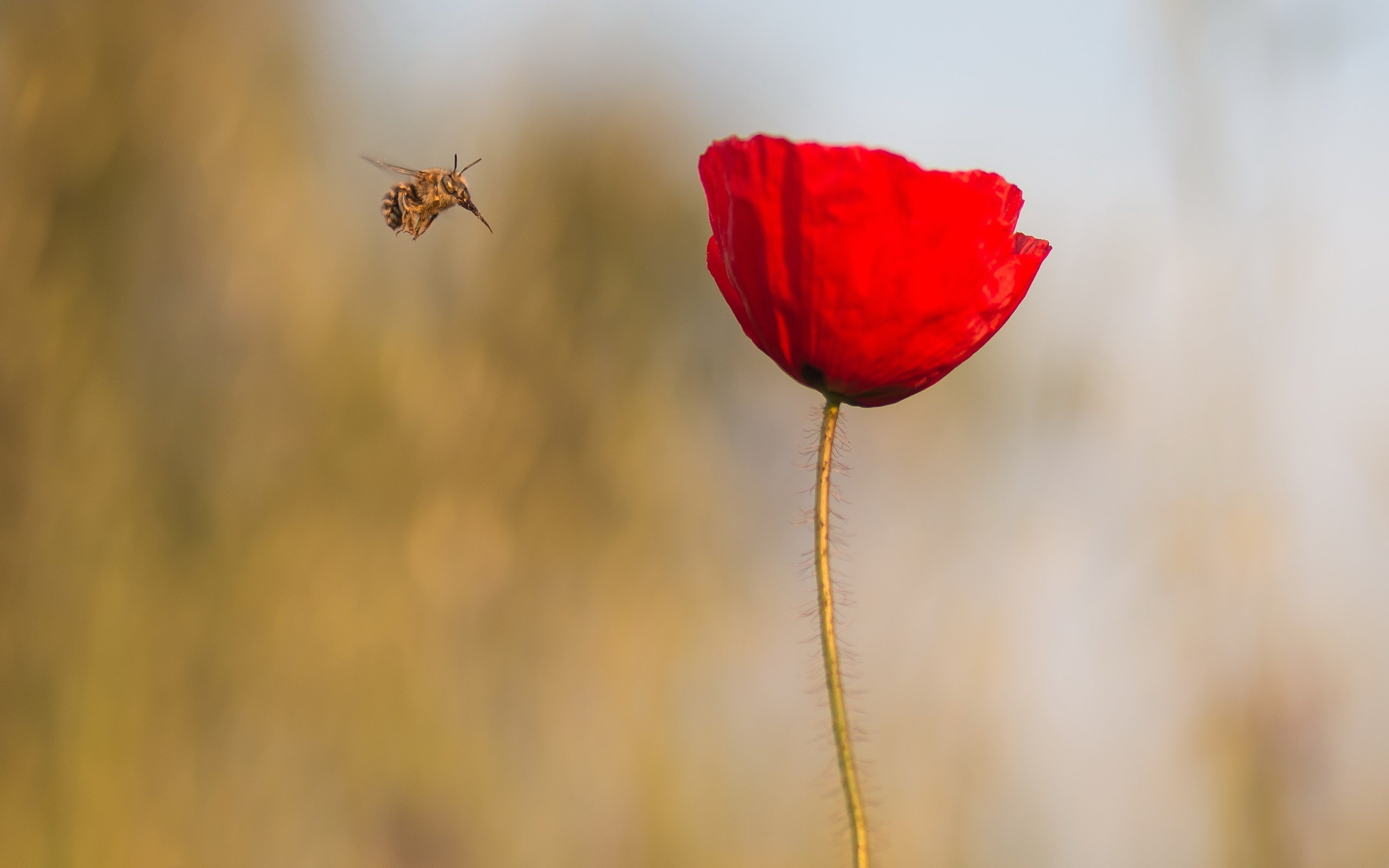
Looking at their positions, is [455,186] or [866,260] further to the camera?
[455,186]

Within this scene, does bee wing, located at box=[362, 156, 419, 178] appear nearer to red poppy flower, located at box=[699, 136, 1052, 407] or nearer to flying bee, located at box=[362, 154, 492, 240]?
flying bee, located at box=[362, 154, 492, 240]

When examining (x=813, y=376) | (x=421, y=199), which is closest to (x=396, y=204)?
(x=421, y=199)

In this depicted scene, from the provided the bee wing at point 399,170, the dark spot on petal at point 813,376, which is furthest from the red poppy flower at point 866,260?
the bee wing at point 399,170

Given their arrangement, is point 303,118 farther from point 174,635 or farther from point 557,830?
point 557,830

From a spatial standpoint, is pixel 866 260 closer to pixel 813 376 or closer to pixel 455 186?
pixel 813 376

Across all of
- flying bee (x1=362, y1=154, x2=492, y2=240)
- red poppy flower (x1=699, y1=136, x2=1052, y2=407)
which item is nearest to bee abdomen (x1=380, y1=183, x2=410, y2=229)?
flying bee (x1=362, y1=154, x2=492, y2=240)

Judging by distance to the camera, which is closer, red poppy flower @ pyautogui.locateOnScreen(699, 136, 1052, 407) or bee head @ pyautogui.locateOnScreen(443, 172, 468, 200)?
red poppy flower @ pyautogui.locateOnScreen(699, 136, 1052, 407)
